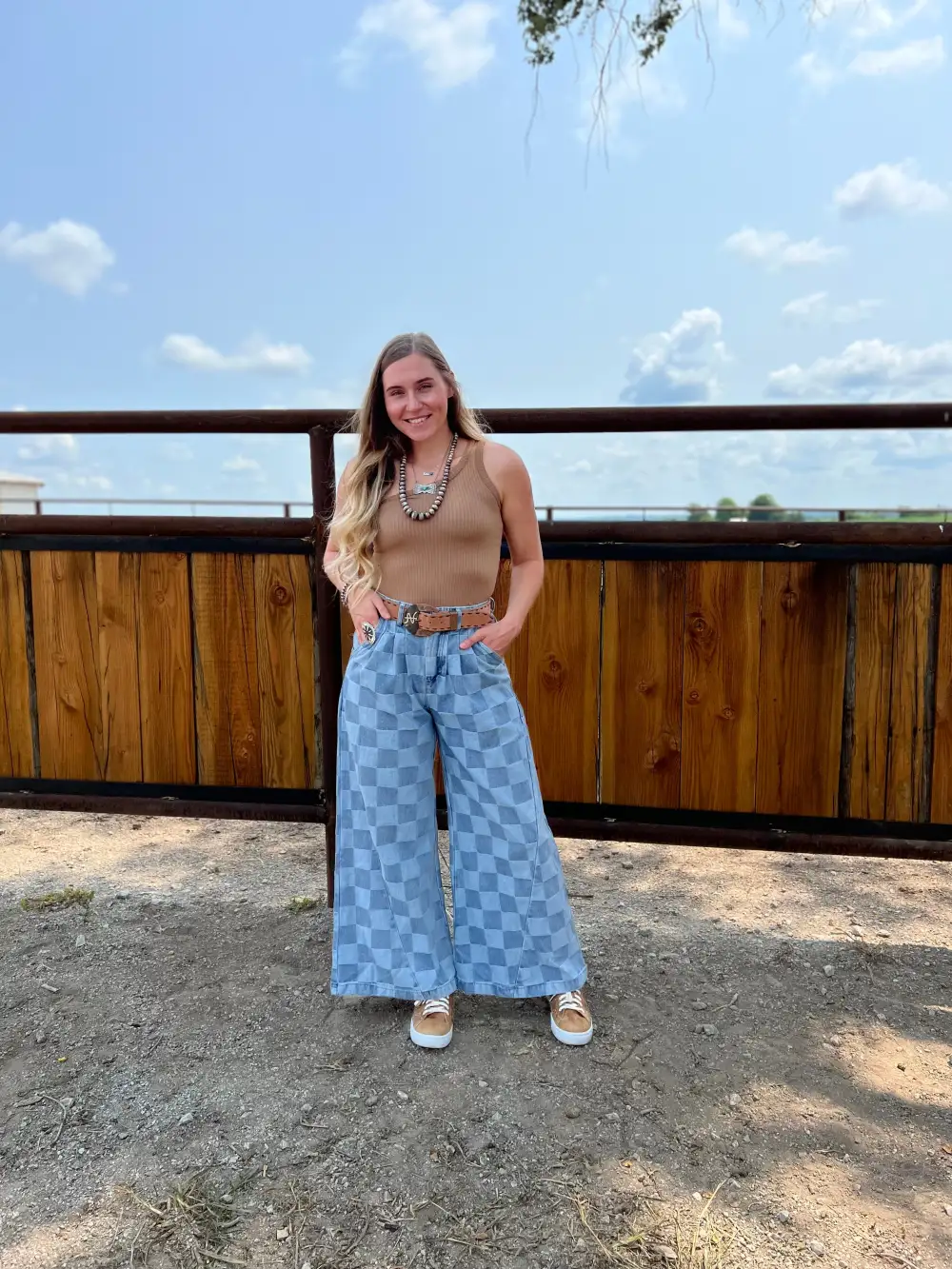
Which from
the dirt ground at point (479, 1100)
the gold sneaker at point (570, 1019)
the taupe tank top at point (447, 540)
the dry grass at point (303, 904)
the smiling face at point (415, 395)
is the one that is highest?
the smiling face at point (415, 395)

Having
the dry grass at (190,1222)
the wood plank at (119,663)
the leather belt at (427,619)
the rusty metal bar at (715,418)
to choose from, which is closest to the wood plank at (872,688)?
the rusty metal bar at (715,418)

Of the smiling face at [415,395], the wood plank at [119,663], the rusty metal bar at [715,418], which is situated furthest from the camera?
the wood plank at [119,663]

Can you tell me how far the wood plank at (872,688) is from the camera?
9.38 feet

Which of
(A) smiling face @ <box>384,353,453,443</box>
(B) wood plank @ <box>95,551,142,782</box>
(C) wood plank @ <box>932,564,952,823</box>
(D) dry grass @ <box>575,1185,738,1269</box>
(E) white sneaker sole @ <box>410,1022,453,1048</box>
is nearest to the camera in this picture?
(D) dry grass @ <box>575,1185,738,1269</box>

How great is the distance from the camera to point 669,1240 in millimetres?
1703

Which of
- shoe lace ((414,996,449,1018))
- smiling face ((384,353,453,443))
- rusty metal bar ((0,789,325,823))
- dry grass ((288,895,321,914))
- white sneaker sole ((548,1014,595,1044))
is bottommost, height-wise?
dry grass ((288,895,321,914))

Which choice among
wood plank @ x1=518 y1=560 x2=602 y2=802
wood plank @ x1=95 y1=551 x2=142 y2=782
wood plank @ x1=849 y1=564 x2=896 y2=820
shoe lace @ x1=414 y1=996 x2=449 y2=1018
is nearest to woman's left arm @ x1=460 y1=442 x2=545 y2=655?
wood plank @ x1=518 y1=560 x2=602 y2=802

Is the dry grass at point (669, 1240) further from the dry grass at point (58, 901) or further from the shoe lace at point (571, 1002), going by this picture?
the dry grass at point (58, 901)

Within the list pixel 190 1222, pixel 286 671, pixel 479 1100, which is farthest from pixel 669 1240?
pixel 286 671

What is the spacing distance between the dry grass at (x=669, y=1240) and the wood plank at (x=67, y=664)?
237cm

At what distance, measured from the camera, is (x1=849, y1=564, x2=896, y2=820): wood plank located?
9.38ft

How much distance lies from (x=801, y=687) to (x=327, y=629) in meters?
1.57

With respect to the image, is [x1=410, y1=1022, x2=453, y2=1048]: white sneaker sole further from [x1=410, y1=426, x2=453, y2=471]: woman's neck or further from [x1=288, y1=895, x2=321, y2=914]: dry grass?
[x1=410, y1=426, x2=453, y2=471]: woman's neck

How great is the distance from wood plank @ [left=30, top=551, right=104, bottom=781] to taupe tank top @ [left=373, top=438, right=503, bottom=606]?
58.5 inches
